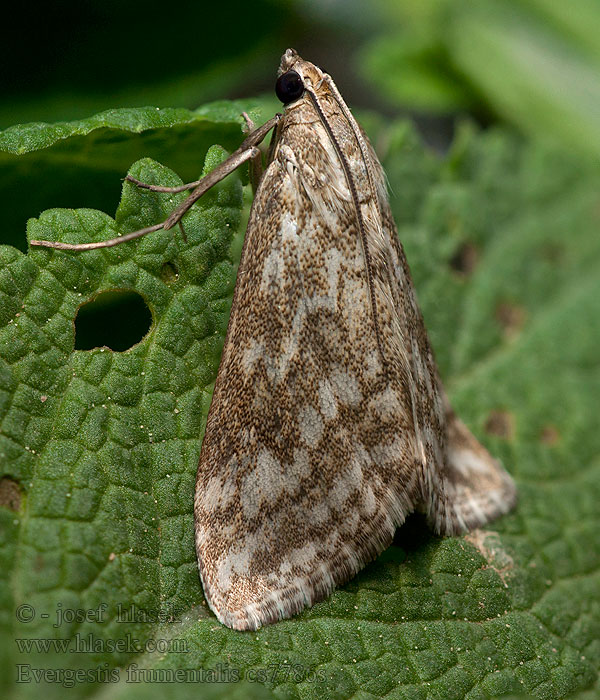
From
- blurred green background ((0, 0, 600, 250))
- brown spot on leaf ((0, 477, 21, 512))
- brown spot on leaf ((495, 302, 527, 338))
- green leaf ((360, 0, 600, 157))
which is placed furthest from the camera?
green leaf ((360, 0, 600, 157))

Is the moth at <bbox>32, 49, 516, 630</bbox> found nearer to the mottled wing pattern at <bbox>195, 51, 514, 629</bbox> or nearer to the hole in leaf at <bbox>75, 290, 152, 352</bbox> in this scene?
the mottled wing pattern at <bbox>195, 51, 514, 629</bbox>

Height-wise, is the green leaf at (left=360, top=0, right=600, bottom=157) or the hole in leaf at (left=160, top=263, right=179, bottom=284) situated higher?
the green leaf at (left=360, top=0, right=600, bottom=157)

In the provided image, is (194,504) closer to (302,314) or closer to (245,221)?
(302,314)

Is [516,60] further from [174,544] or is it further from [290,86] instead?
[174,544]

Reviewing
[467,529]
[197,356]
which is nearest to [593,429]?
[467,529]

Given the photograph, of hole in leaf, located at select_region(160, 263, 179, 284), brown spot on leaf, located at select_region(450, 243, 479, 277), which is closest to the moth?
hole in leaf, located at select_region(160, 263, 179, 284)

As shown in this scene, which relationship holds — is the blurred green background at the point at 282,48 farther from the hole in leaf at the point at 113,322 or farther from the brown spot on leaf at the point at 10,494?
the brown spot on leaf at the point at 10,494

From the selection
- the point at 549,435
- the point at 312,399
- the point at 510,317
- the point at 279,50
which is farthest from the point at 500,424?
the point at 279,50
